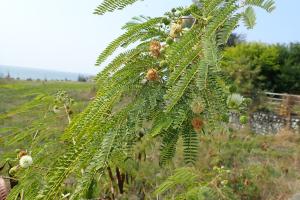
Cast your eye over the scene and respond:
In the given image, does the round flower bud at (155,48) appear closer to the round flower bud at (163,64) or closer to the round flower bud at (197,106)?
the round flower bud at (163,64)

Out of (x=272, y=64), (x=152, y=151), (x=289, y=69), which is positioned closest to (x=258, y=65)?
(x=272, y=64)

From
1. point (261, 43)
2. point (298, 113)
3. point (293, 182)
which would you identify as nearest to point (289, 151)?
point (293, 182)

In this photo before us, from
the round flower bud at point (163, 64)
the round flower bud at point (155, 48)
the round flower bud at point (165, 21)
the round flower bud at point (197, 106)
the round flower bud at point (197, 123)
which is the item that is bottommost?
the round flower bud at point (197, 123)

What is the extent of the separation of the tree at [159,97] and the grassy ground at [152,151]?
8 cm

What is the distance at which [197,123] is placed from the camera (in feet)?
3.05

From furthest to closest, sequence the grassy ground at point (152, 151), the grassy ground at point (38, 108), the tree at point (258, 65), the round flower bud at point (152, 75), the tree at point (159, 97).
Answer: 1. the tree at point (258, 65)
2. the grassy ground at point (152, 151)
3. the grassy ground at point (38, 108)
4. the round flower bud at point (152, 75)
5. the tree at point (159, 97)

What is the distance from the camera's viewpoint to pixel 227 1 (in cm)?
87

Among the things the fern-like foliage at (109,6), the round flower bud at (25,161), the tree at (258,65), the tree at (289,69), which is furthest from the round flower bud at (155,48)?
the tree at (289,69)

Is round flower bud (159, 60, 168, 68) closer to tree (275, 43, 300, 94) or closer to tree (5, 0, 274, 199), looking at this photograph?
tree (5, 0, 274, 199)

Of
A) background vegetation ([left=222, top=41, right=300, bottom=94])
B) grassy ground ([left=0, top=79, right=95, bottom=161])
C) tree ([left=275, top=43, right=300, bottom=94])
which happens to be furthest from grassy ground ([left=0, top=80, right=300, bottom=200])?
tree ([left=275, top=43, right=300, bottom=94])

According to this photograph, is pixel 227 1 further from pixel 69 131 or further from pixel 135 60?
pixel 69 131

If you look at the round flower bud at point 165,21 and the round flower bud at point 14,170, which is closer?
the round flower bud at point 165,21

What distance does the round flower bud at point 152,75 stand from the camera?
3.11 ft

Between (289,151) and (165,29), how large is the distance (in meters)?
7.29
